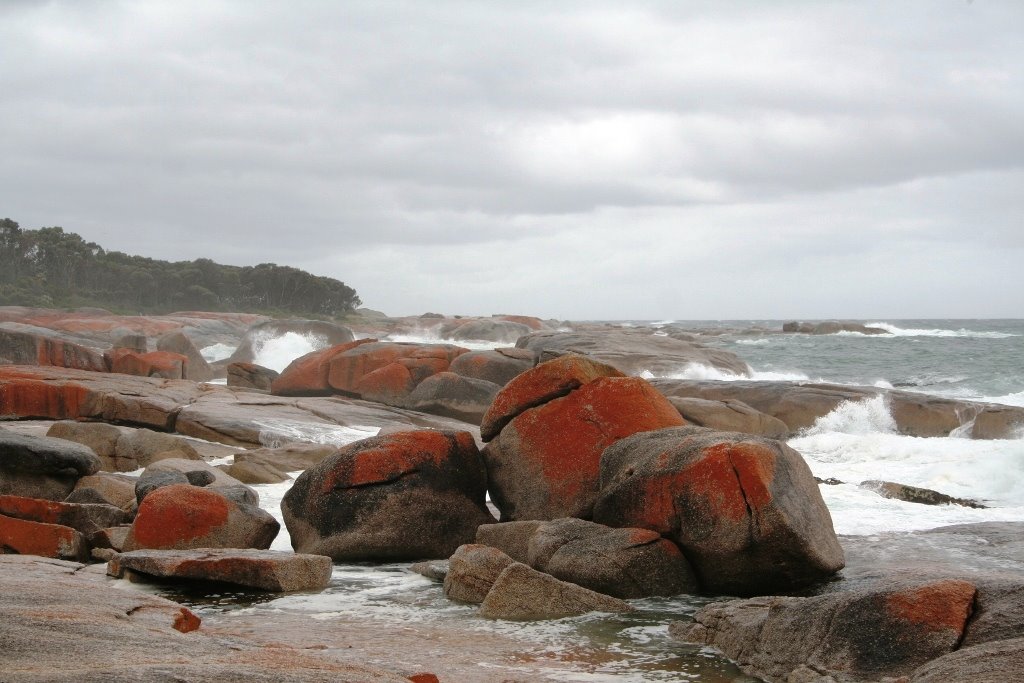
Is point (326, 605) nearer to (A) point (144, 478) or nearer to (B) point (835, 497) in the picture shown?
(A) point (144, 478)

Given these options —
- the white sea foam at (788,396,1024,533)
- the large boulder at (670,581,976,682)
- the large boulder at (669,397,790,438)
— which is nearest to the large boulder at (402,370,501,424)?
the large boulder at (669,397,790,438)

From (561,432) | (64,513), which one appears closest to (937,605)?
(561,432)

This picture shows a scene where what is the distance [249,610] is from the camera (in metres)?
8.98

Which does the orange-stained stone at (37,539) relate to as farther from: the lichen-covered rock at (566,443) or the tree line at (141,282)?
the tree line at (141,282)

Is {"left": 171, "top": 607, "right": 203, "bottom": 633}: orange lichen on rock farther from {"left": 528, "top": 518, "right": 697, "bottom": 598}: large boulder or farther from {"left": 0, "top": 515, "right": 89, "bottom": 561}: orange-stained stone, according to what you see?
{"left": 0, "top": 515, "right": 89, "bottom": 561}: orange-stained stone

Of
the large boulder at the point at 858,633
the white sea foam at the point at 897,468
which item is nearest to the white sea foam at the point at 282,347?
the white sea foam at the point at 897,468

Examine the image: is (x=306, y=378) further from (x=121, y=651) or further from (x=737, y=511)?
(x=121, y=651)

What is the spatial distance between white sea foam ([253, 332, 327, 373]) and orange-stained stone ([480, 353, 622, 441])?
96.9ft

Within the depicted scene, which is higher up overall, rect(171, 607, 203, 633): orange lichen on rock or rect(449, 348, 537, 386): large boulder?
rect(449, 348, 537, 386): large boulder

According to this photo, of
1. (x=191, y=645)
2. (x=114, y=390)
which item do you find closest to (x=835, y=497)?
(x=191, y=645)

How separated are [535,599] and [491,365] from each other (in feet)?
62.5

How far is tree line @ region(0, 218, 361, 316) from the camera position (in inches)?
3169

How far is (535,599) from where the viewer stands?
884 cm

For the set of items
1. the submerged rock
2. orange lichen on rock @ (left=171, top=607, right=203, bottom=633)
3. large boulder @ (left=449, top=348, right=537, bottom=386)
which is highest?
large boulder @ (left=449, top=348, right=537, bottom=386)
